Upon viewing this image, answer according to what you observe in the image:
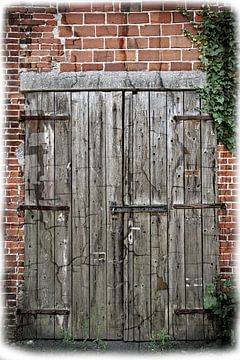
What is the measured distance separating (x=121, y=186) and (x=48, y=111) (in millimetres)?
1118

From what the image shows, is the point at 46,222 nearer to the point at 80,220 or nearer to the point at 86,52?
the point at 80,220

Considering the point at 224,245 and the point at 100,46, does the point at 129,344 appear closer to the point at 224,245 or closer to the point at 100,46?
the point at 224,245

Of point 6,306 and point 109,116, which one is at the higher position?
point 109,116

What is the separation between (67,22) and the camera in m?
5.57

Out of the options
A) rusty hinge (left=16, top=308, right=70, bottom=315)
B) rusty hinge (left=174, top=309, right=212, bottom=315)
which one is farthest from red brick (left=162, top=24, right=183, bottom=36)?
rusty hinge (left=16, top=308, right=70, bottom=315)

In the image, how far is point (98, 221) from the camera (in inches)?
216

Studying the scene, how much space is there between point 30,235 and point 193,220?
173cm

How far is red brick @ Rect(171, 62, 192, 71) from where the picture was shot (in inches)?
217

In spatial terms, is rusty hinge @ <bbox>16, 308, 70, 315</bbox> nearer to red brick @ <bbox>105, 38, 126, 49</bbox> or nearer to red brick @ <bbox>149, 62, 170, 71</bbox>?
red brick @ <bbox>149, 62, 170, 71</bbox>

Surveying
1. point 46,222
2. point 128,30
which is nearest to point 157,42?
point 128,30

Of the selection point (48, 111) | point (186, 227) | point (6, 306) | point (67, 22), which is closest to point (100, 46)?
point (67, 22)

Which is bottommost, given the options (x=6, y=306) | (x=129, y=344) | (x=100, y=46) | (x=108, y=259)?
(x=129, y=344)

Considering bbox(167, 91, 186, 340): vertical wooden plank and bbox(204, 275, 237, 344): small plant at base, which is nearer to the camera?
bbox(204, 275, 237, 344): small plant at base

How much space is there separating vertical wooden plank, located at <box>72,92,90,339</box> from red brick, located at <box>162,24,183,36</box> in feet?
3.53
